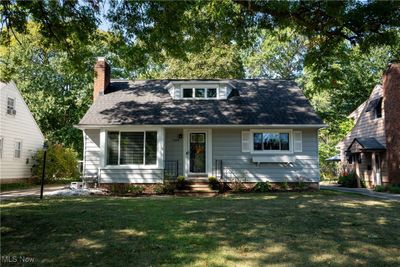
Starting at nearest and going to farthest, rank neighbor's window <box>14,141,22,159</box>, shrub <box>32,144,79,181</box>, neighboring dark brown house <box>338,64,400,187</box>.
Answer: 1. neighboring dark brown house <box>338,64,400,187</box>
2. neighbor's window <box>14,141,22,159</box>
3. shrub <box>32,144,79,181</box>

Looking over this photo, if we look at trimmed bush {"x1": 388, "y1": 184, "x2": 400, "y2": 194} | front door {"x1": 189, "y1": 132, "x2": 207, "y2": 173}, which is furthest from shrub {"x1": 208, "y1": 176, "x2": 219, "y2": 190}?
trimmed bush {"x1": 388, "y1": 184, "x2": 400, "y2": 194}

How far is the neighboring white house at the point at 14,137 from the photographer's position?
18859mm

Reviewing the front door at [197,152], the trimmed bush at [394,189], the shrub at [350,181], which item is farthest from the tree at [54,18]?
the shrub at [350,181]

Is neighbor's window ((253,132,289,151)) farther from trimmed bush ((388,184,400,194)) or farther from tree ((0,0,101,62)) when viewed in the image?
tree ((0,0,101,62))

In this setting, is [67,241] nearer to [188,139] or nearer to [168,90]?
[188,139]

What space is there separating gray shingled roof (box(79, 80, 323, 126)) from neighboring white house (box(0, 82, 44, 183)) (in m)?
5.88

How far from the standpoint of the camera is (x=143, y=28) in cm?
1017

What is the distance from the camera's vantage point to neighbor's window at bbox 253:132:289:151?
51.4 ft

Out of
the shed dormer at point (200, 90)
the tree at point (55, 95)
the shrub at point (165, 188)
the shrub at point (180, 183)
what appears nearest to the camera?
the shrub at point (165, 188)

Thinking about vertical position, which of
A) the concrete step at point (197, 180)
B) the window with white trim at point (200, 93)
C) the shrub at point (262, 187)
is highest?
the window with white trim at point (200, 93)

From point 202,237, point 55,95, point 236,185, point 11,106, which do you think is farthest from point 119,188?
point 55,95

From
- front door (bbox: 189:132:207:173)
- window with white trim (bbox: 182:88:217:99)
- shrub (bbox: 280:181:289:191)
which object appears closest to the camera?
shrub (bbox: 280:181:289:191)

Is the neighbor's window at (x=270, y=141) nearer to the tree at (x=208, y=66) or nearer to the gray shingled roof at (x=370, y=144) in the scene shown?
the gray shingled roof at (x=370, y=144)

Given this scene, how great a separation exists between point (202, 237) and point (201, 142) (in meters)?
10.2
